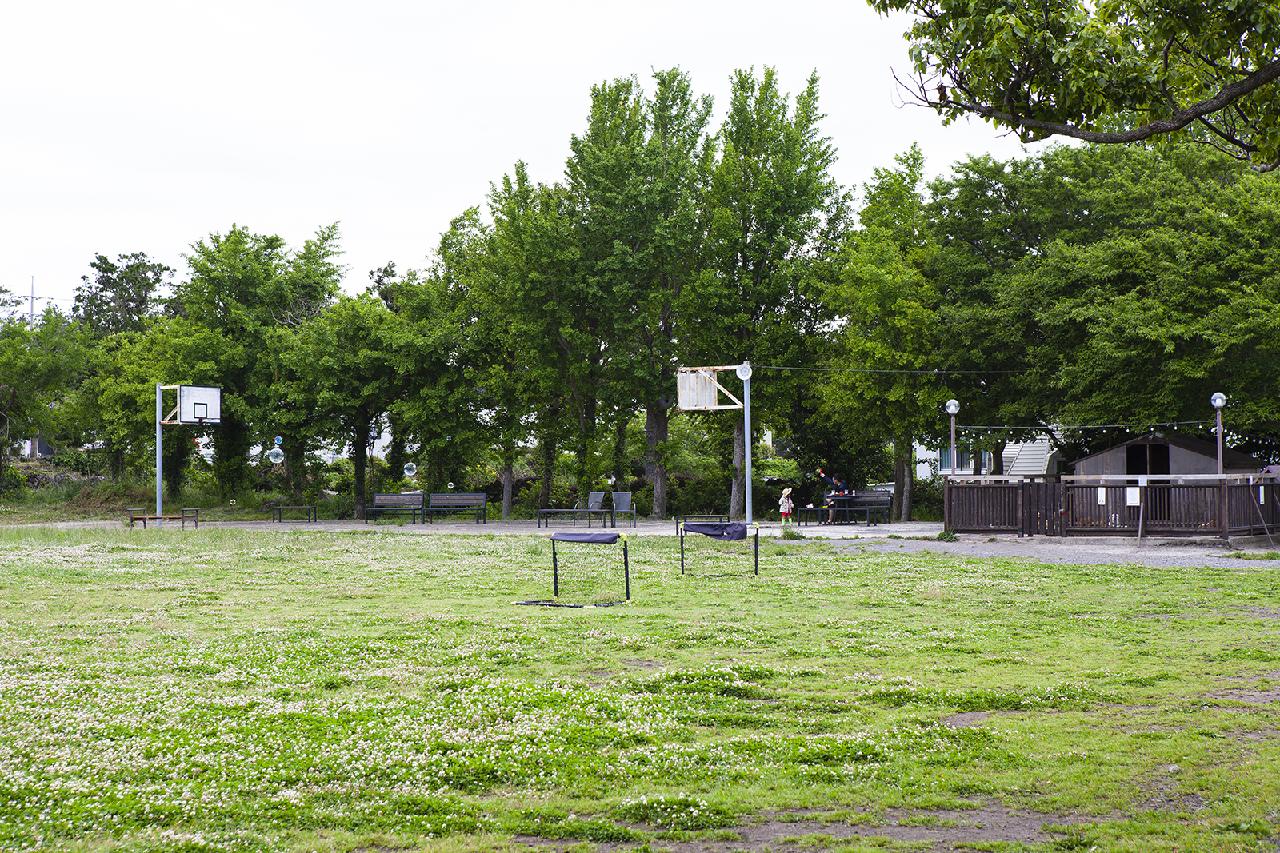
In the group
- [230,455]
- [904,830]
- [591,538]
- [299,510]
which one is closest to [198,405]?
[299,510]

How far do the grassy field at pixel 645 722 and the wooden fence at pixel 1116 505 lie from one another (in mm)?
11232

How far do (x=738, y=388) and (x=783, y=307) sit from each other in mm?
3957

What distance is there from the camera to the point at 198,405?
4125cm

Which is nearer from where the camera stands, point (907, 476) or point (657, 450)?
point (907, 476)

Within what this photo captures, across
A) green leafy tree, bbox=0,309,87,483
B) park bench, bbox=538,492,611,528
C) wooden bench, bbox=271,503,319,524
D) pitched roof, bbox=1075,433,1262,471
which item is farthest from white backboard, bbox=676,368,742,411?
green leafy tree, bbox=0,309,87,483

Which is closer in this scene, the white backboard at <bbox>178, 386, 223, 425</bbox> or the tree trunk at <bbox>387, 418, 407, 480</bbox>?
the white backboard at <bbox>178, 386, 223, 425</bbox>

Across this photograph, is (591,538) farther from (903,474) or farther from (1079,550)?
(903,474)

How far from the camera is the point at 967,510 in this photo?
2831 cm

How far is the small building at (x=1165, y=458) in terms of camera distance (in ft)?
111

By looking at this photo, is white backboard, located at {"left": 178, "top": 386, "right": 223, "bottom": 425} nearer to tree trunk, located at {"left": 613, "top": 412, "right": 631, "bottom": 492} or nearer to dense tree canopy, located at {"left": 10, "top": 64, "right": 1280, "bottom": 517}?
dense tree canopy, located at {"left": 10, "top": 64, "right": 1280, "bottom": 517}

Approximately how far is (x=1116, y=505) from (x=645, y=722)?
21.6 m

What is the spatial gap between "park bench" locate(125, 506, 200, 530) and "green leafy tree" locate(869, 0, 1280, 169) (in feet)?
100.0

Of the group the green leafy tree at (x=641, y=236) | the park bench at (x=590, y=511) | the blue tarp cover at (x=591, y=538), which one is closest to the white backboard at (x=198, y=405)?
the park bench at (x=590, y=511)

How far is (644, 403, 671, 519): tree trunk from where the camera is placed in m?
41.1
